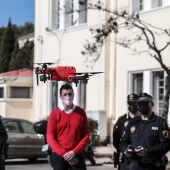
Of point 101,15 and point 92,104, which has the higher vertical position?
point 101,15

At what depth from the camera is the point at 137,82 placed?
24.8 meters

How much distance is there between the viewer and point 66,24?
1126 inches

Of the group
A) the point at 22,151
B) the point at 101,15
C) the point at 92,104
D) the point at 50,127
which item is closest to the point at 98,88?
the point at 92,104

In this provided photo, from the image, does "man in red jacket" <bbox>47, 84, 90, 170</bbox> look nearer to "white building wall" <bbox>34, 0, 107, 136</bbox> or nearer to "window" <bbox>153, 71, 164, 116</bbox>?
"window" <bbox>153, 71, 164, 116</bbox>

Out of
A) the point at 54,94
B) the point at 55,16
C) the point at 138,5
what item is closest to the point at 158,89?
the point at 138,5

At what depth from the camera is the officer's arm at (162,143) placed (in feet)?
26.5

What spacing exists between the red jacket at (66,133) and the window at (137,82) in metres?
15.5

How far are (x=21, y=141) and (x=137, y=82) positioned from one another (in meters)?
6.66

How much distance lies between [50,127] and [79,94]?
18635 millimetres

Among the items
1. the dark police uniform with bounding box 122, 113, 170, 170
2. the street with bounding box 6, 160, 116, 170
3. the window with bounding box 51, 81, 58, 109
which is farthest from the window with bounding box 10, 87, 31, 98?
the dark police uniform with bounding box 122, 113, 170, 170

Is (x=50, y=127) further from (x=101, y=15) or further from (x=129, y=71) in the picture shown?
(x=101, y=15)

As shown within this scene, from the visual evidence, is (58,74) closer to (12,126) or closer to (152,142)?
(152,142)

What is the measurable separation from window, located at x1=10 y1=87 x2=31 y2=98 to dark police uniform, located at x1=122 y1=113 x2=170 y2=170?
84.3 feet

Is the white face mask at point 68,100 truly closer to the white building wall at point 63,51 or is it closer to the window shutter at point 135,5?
the window shutter at point 135,5
